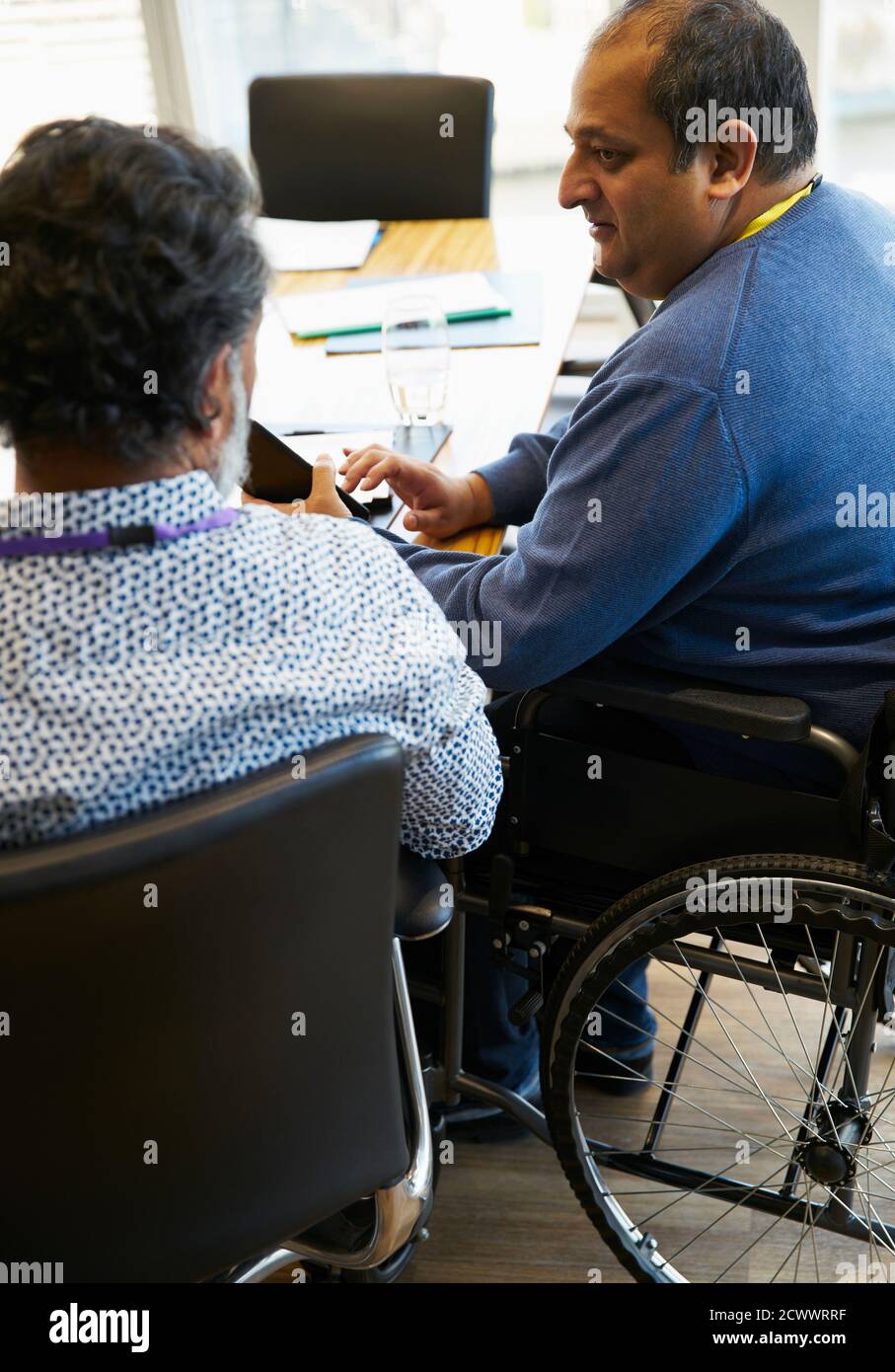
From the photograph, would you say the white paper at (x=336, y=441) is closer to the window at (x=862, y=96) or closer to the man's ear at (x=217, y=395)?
the man's ear at (x=217, y=395)

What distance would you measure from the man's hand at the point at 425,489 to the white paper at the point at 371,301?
54 cm

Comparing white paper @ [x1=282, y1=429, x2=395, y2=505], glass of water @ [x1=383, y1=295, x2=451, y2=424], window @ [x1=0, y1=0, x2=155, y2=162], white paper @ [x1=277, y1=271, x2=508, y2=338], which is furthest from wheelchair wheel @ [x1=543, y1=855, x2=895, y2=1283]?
window @ [x1=0, y1=0, x2=155, y2=162]

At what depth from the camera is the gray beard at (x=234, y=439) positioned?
92 cm

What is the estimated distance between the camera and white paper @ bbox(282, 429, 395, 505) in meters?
1.64

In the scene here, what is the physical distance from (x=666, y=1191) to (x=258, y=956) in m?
0.87

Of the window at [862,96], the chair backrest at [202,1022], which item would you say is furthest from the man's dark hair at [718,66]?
the window at [862,96]

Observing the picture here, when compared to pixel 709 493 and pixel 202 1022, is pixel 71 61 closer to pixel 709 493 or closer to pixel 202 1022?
pixel 709 493

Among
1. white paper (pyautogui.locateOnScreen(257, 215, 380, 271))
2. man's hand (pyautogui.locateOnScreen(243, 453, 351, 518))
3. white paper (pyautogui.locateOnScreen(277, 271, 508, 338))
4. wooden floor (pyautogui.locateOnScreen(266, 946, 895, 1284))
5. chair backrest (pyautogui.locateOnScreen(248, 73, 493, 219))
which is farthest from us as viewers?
chair backrest (pyautogui.locateOnScreen(248, 73, 493, 219))

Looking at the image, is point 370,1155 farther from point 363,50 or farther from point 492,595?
point 363,50

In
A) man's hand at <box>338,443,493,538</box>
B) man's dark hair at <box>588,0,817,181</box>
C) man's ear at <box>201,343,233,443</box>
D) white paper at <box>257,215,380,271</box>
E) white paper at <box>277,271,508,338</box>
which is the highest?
man's dark hair at <box>588,0,817,181</box>

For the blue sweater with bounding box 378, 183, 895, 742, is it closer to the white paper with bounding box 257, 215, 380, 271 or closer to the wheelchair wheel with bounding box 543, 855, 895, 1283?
the wheelchair wheel with bounding box 543, 855, 895, 1283

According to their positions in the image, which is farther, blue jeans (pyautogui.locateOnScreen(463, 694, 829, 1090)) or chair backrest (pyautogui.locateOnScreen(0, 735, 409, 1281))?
blue jeans (pyautogui.locateOnScreen(463, 694, 829, 1090))

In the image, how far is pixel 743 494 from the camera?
1.18 m
